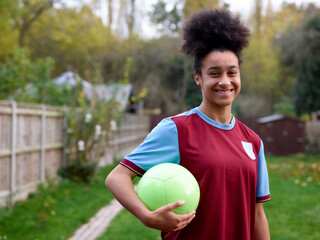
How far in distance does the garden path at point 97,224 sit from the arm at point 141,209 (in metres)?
3.74

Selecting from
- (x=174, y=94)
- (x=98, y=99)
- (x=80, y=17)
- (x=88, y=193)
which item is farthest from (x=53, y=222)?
(x=80, y=17)

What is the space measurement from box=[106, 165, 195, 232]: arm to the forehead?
Answer: 2.30ft

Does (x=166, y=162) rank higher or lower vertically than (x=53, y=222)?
higher

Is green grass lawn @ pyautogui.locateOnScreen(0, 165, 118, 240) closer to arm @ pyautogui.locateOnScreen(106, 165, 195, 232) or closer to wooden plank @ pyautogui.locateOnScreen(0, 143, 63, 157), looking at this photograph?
wooden plank @ pyautogui.locateOnScreen(0, 143, 63, 157)

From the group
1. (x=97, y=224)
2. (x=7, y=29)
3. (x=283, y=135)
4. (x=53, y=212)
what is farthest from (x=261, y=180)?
(x=7, y=29)

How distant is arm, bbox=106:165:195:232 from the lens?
4.92 ft

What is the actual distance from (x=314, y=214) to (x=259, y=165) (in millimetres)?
5047

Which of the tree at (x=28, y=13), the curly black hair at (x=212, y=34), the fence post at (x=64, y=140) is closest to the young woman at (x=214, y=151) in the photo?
the curly black hair at (x=212, y=34)

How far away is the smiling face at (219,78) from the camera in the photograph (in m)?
1.93

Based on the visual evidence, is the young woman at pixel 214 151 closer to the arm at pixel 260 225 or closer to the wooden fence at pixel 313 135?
the arm at pixel 260 225

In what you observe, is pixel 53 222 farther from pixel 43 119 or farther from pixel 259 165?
pixel 259 165

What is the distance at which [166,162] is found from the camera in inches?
71.0

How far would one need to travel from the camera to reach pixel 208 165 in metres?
1.80

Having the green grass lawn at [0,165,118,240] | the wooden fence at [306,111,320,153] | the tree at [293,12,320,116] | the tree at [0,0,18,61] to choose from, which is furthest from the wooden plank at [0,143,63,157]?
the tree at [293,12,320,116]
